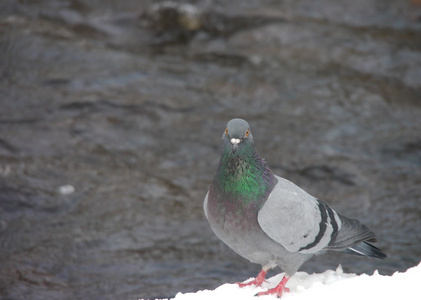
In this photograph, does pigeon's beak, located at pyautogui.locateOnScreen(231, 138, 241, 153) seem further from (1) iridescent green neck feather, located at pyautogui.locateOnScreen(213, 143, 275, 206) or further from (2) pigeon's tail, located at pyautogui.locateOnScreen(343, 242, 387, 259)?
(2) pigeon's tail, located at pyautogui.locateOnScreen(343, 242, 387, 259)

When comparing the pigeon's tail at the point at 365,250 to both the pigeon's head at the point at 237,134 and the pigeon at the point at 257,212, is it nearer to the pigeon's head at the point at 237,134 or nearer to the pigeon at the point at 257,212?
the pigeon at the point at 257,212

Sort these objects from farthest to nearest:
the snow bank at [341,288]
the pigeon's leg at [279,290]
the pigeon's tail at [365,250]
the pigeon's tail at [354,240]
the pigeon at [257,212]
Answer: the pigeon's tail at [365,250], the pigeon's tail at [354,240], the pigeon's leg at [279,290], the pigeon at [257,212], the snow bank at [341,288]

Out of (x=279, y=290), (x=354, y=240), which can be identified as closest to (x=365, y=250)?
(x=354, y=240)

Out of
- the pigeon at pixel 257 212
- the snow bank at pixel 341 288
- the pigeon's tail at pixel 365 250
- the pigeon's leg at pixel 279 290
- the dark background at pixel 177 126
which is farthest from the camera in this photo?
the dark background at pixel 177 126

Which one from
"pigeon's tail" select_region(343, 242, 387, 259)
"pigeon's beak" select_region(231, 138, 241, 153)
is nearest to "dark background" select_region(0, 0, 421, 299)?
"pigeon's tail" select_region(343, 242, 387, 259)

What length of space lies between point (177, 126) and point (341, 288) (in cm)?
531

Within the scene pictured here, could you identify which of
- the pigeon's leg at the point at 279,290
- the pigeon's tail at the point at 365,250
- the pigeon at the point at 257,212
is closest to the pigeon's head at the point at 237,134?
the pigeon at the point at 257,212

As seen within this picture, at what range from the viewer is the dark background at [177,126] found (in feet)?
21.7

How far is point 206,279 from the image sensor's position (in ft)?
20.5

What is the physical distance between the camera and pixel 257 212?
439 centimetres

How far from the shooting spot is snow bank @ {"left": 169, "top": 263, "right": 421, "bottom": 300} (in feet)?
13.3

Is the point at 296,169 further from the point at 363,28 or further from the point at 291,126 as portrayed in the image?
the point at 363,28

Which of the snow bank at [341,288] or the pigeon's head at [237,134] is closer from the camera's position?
the snow bank at [341,288]

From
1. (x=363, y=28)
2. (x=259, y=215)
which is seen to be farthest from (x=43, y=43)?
(x=259, y=215)
